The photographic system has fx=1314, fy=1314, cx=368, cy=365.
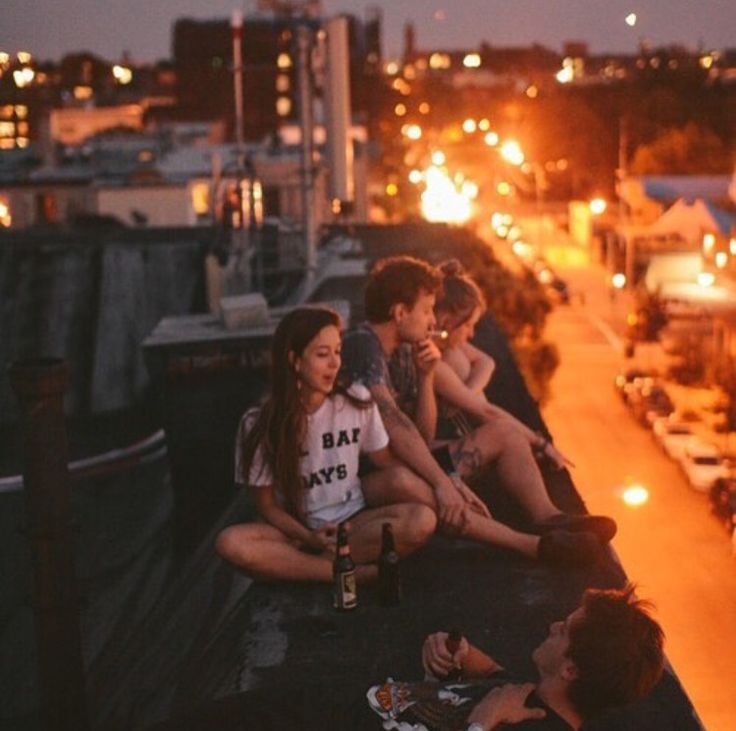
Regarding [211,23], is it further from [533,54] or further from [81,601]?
[81,601]

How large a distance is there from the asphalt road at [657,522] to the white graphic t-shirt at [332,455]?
106 centimetres

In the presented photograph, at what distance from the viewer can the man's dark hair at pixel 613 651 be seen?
2.94 metres

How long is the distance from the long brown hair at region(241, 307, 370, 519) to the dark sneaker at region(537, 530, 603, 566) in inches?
38.5

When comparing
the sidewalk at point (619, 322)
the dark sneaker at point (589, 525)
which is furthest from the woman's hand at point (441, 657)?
the sidewalk at point (619, 322)

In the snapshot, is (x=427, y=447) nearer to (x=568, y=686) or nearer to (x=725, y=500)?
(x=568, y=686)

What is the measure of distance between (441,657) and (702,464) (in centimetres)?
1557

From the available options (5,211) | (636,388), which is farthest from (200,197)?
(636,388)

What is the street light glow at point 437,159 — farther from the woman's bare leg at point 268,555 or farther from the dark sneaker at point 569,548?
the woman's bare leg at point 268,555

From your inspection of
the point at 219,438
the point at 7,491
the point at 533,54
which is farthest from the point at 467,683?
the point at 533,54

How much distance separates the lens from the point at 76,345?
763 inches

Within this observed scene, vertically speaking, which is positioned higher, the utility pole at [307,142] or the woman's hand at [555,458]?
the utility pole at [307,142]

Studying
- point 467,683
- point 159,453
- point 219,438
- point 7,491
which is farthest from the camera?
point 159,453

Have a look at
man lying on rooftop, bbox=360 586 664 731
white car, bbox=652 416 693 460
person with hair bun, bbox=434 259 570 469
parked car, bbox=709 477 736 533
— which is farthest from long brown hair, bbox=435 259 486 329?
white car, bbox=652 416 693 460

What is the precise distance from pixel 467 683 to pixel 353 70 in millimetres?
68503
